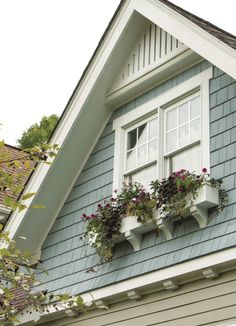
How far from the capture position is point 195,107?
9812 millimetres

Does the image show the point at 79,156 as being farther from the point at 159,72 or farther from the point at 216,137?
the point at 216,137

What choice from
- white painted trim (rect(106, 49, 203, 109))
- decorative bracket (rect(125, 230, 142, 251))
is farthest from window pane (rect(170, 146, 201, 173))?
white painted trim (rect(106, 49, 203, 109))

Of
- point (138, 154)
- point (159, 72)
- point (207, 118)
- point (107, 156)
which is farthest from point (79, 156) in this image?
point (207, 118)

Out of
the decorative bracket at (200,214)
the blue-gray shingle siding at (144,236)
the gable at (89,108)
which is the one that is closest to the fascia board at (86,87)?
the gable at (89,108)

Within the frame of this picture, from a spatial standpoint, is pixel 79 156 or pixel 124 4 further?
pixel 79 156

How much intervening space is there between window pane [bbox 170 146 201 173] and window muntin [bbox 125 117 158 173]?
40cm

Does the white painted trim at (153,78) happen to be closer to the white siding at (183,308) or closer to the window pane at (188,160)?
the window pane at (188,160)

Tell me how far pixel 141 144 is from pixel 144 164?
46 cm

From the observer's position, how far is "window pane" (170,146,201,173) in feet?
30.9

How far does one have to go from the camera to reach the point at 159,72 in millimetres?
10445

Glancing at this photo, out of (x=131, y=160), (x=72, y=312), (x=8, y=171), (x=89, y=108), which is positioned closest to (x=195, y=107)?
(x=131, y=160)

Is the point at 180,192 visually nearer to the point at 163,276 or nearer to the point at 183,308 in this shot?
the point at 163,276

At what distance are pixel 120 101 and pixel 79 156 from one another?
112cm

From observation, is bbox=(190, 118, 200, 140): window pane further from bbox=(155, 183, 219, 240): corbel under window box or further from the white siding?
the white siding
